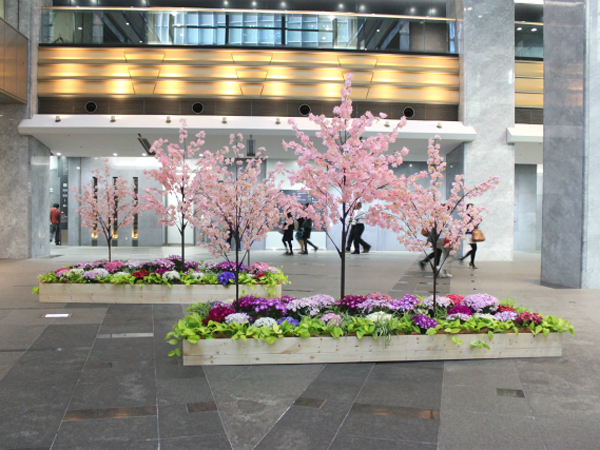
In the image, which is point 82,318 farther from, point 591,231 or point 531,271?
point 531,271

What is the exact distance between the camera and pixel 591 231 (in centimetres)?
945

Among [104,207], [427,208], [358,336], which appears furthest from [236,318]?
[104,207]

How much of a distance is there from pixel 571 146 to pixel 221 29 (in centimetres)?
1101

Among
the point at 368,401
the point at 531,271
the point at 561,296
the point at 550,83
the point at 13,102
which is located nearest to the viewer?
the point at 368,401

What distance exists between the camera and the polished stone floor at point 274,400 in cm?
320

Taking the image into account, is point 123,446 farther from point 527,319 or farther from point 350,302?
point 527,319

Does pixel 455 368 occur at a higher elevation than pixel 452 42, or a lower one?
lower

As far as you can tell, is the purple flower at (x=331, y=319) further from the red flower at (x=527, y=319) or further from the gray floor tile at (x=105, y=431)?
the gray floor tile at (x=105, y=431)

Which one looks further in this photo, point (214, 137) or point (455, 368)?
point (214, 137)

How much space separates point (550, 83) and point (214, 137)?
10.00 meters

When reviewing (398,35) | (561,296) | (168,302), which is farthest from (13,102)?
(561,296)

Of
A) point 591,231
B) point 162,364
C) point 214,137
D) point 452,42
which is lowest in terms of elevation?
point 162,364

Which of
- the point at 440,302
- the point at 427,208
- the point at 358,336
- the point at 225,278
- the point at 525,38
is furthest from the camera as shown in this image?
the point at 525,38

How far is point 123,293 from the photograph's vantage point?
315 inches
